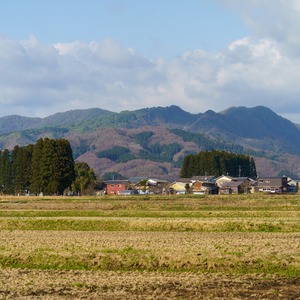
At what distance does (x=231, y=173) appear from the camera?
162m

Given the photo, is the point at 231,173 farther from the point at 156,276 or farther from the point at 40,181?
the point at 156,276

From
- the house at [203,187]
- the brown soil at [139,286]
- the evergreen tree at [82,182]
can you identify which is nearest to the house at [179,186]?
the house at [203,187]

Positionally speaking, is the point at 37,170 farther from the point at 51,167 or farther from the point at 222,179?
the point at 222,179

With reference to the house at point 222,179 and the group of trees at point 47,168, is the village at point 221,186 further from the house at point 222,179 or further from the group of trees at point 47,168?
the group of trees at point 47,168

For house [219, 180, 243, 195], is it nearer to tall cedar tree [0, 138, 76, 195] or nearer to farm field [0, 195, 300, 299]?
tall cedar tree [0, 138, 76, 195]

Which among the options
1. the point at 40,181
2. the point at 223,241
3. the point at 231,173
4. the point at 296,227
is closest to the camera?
the point at 223,241

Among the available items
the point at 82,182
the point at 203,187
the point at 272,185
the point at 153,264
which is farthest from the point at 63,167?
the point at 153,264

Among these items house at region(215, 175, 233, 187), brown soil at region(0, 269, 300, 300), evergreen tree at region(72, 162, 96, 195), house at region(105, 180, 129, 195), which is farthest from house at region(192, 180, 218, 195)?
brown soil at region(0, 269, 300, 300)

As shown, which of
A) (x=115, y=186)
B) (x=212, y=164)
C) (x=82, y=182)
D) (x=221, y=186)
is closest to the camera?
(x=82, y=182)

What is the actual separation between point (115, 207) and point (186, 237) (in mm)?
29769

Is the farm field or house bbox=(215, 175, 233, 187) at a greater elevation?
house bbox=(215, 175, 233, 187)

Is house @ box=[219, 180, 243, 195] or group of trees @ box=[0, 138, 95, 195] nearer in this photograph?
group of trees @ box=[0, 138, 95, 195]

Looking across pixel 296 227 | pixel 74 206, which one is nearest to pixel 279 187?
pixel 74 206

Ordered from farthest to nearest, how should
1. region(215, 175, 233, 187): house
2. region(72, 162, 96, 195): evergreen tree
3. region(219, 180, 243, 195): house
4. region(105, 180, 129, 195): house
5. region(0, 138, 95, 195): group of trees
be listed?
1. region(105, 180, 129, 195): house
2. region(215, 175, 233, 187): house
3. region(219, 180, 243, 195): house
4. region(72, 162, 96, 195): evergreen tree
5. region(0, 138, 95, 195): group of trees
